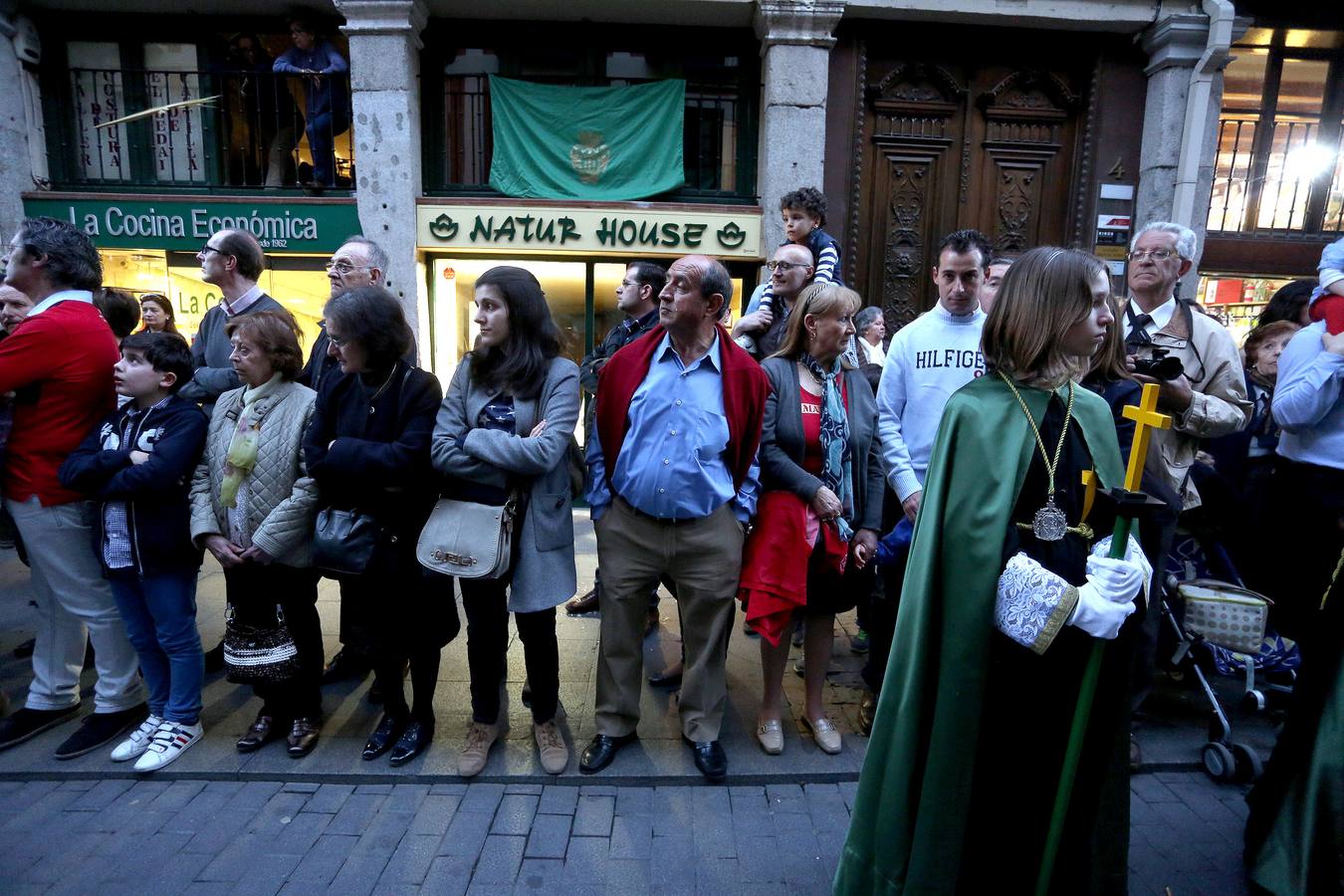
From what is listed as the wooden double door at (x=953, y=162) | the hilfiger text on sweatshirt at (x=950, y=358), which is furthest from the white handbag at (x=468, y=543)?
the wooden double door at (x=953, y=162)

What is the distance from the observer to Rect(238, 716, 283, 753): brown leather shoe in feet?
11.6

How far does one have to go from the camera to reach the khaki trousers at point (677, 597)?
11.0 feet

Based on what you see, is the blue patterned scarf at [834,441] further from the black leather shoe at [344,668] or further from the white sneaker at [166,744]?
the white sneaker at [166,744]

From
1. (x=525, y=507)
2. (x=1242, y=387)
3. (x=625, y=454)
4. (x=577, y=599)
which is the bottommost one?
(x=577, y=599)

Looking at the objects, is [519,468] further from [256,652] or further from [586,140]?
[586,140]

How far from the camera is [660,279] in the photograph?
4641 millimetres

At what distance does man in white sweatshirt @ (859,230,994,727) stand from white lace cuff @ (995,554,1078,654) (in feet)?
4.82

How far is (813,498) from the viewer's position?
3.41 metres

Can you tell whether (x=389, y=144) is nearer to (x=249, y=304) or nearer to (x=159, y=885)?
(x=249, y=304)

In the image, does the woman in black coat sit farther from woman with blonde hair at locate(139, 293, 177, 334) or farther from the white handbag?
woman with blonde hair at locate(139, 293, 177, 334)

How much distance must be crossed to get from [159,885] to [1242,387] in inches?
193

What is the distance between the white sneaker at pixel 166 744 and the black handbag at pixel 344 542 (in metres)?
1.11

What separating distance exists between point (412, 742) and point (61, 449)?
2134 millimetres

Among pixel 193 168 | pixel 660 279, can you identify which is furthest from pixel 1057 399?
pixel 193 168
